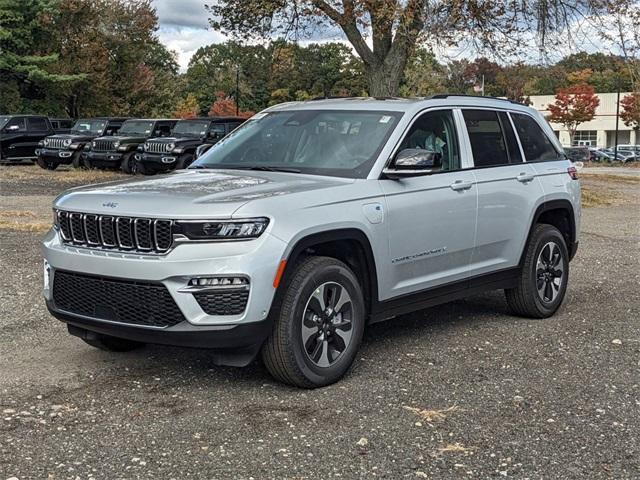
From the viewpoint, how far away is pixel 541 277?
23.4 ft

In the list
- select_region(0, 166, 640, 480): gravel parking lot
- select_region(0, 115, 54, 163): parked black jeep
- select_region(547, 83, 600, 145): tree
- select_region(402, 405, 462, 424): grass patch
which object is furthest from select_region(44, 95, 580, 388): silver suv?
select_region(547, 83, 600, 145): tree

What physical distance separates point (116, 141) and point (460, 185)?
1938 cm

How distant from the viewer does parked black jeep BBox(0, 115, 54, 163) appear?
29.0 meters

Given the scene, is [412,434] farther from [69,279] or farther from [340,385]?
[69,279]

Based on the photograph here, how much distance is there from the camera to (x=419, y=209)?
5.70 m

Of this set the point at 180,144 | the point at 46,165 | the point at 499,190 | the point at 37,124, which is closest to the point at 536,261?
the point at 499,190

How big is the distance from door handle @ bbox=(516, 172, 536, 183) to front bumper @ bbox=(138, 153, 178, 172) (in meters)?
15.6

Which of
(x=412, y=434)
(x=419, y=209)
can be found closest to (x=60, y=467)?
(x=412, y=434)

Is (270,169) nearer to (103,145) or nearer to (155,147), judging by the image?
(155,147)

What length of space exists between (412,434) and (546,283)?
3255mm

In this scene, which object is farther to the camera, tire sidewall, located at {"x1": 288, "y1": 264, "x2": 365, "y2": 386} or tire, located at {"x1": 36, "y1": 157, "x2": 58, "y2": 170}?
tire, located at {"x1": 36, "y1": 157, "x2": 58, "y2": 170}

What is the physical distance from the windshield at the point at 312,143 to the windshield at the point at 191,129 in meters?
16.5

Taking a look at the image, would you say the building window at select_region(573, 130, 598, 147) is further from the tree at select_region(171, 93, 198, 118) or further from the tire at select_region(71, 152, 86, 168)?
the tire at select_region(71, 152, 86, 168)

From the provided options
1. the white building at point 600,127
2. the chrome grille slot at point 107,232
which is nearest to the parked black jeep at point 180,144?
the chrome grille slot at point 107,232
